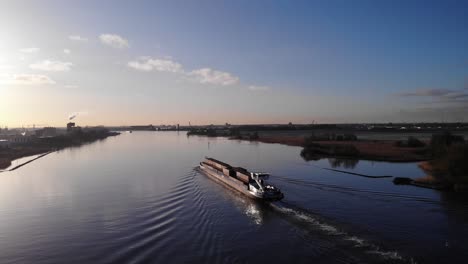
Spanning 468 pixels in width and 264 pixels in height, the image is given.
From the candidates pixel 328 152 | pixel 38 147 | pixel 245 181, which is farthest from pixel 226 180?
pixel 38 147

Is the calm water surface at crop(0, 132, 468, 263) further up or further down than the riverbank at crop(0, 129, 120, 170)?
further down

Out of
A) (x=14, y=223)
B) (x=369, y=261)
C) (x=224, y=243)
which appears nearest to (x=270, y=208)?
(x=224, y=243)

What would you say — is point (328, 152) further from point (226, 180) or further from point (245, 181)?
point (245, 181)

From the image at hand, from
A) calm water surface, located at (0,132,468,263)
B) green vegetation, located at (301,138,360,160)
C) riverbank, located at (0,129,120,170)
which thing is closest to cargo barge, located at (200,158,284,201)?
calm water surface, located at (0,132,468,263)

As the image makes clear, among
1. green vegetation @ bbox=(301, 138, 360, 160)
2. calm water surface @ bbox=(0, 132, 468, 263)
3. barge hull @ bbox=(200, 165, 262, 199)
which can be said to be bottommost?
calm water surface @ bbox=(0, 132, 468, 263)

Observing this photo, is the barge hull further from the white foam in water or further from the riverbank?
the riverbank

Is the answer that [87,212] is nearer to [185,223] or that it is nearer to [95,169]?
[185,223]
